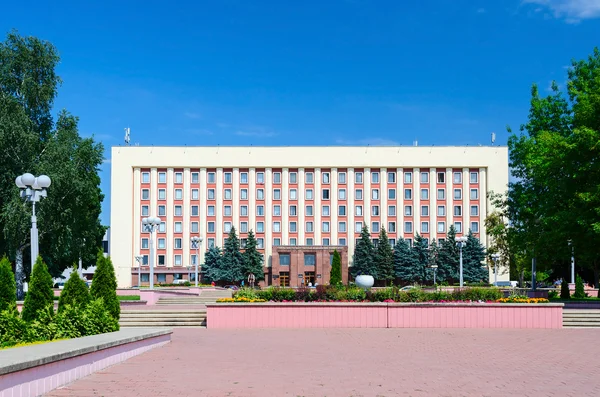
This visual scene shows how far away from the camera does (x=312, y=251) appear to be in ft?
242

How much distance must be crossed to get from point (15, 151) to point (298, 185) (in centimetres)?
4585

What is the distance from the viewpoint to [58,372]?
9023mm

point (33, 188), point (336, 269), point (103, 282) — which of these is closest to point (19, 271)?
point (33, 188)

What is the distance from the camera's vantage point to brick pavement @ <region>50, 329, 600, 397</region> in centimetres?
939

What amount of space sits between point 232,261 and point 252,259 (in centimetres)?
225

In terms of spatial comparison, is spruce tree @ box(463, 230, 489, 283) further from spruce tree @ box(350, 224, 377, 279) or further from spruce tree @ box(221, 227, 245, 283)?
spruce tree @ box(221, 227, 245, 283)

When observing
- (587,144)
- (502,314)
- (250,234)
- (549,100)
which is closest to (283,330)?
(502,314)

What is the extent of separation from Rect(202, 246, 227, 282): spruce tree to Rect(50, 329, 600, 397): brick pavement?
2074 inches

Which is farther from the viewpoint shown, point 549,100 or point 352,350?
point 549,100

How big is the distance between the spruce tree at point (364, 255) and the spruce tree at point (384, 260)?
0.64 metres

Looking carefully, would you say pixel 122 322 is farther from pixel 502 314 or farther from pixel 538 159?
pixel 538 159

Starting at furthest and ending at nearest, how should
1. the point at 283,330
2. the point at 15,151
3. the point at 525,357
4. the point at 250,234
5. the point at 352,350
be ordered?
the point at 250,234
the point at 15,151
the point at 283,330
the point at 352,350
the point at 525,357

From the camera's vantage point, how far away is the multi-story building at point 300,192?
75.2 metres

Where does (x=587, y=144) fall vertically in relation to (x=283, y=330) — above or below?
above
